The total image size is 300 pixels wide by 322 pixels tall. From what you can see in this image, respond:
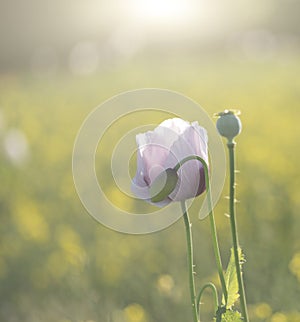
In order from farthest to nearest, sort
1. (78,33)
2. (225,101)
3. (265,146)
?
(78,33)
(225,101)
(265,146)

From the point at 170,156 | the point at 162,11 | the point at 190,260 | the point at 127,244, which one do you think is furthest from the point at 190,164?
the point at 162,11

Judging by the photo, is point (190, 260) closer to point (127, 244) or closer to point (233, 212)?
point (233, 212)

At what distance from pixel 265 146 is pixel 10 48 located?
39.5 ft

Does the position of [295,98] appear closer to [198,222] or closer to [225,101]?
[225,101]

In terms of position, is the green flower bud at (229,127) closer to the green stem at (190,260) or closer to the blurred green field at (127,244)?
the green stem at (190,260)

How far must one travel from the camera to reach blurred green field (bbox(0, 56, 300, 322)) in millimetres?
2111

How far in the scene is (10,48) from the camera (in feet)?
51.3

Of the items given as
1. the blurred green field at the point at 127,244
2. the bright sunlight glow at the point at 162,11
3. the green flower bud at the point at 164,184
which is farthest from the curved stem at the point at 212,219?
the bright sunlight glow at the point at 162,11

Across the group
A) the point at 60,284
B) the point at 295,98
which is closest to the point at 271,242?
the point at 60,284

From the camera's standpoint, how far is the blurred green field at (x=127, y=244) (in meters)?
2.11

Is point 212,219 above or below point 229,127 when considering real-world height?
below

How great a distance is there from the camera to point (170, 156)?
1.22 meters

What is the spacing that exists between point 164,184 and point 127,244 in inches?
60.9

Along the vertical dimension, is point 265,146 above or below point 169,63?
below
